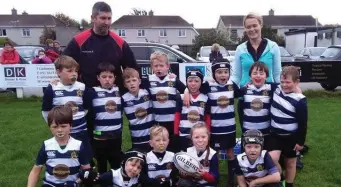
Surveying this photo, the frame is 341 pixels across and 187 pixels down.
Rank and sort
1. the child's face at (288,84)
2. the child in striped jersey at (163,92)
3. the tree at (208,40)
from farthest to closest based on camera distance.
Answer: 1. the tree at (208,40)
2. the child in striped jersey at (163,92)
3. the child's face at (288,84)

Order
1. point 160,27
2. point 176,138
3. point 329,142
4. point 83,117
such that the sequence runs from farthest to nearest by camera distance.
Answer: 1. point 160,27
2. point 329,142
3. point 176,138
4. point 83,117

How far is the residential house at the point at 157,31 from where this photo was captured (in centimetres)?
5678

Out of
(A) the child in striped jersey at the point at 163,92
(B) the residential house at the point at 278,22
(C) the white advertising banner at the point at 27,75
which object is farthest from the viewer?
(B) the residential house at the point at 278,22

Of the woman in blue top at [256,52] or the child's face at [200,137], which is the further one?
the woman in blue top at [256,52]

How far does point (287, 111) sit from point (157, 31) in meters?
54.3

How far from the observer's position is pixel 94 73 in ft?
14.4

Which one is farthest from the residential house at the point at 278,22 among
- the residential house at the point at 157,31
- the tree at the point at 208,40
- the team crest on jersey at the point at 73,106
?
the team crest on jersey at the point at 73,106

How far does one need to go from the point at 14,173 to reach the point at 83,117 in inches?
77.8

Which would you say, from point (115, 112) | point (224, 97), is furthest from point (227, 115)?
point (115, 112)

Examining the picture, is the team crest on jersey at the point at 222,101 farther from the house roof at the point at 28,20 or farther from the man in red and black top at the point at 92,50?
the house roof at the point at 28,20

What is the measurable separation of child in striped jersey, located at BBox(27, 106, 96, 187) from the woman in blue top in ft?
6.73

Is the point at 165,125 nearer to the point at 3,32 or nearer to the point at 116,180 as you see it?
the point at 116,180

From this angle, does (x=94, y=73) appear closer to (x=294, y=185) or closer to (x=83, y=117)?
(x=83, y=117)

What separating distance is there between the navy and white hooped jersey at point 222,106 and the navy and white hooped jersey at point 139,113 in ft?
2.59
